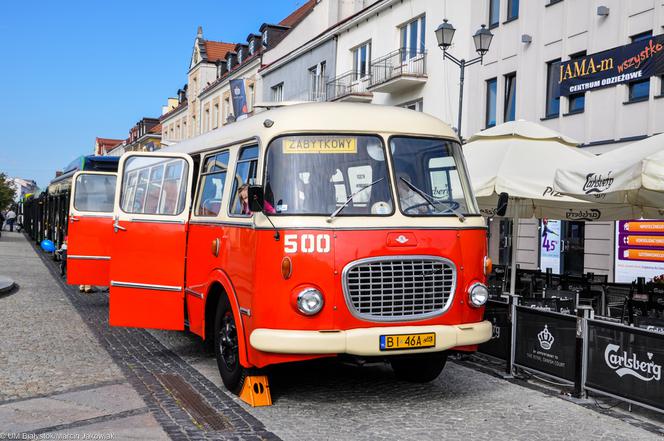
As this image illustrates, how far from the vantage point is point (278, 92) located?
135 feet

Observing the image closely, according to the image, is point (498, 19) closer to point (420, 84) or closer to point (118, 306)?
point (420, 84)

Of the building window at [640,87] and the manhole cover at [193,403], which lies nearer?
the manhole cover at [193,403]

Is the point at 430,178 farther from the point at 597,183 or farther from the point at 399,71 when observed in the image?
the point at 399,71

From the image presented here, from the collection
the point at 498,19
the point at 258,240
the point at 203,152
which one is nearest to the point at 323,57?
the point at 498,19

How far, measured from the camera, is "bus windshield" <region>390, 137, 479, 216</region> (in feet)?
22.8

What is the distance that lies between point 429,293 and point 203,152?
3.43 metres

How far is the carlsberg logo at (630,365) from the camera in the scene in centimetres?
638

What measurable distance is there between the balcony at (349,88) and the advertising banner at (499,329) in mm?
21907

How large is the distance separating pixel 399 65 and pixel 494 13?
4.69 m

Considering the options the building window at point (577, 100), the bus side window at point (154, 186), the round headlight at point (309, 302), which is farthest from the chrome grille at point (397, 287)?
the building window at point (577, 100)

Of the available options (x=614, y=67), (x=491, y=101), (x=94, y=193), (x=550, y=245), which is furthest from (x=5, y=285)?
(x=491, y=101)

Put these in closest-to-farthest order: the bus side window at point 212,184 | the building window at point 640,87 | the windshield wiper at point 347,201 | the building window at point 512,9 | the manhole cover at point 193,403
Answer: the manhole cover at point 193,403 → the windshield wiper at point 347,201 → the bus side window at point 212,184 → the building window at point 640,87 → the building window at point 512,9

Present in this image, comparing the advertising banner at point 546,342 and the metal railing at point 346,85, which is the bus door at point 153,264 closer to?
the advertising banner at point 546,342

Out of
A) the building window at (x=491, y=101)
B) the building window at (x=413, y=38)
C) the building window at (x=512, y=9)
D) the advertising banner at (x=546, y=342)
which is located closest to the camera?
the advertising banner at (x=546, y=342)
